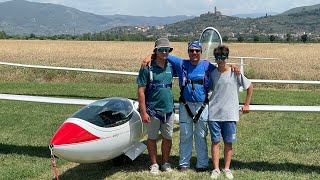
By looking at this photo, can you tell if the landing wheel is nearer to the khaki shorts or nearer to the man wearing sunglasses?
the khaki shorts

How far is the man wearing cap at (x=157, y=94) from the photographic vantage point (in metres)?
5.54

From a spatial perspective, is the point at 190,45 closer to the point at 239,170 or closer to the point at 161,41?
the point at 161,41

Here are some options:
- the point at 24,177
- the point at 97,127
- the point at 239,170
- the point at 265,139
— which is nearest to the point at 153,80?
the point at 97,127

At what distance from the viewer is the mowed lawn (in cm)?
609

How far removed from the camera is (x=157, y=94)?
5.63 meters

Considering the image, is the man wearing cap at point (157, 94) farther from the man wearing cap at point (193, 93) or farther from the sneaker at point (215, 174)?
the sneaker at point (215, 174)

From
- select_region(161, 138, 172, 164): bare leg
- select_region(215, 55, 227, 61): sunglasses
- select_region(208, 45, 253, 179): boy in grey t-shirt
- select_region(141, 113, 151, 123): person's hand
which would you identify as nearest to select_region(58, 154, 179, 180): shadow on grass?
select_region(161, 138, 172, 164): bare leg

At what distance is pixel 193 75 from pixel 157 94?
1.93 feet

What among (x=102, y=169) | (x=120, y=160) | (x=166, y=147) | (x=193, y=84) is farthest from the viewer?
(x=120, y=160)

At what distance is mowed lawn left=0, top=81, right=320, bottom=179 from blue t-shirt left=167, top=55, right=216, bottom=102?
3.96 feet

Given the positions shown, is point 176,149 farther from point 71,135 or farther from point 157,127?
point 71,135

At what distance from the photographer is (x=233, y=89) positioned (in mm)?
5527

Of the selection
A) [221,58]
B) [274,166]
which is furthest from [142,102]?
[274,166]

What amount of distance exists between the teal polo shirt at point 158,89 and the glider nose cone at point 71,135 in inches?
40.3
